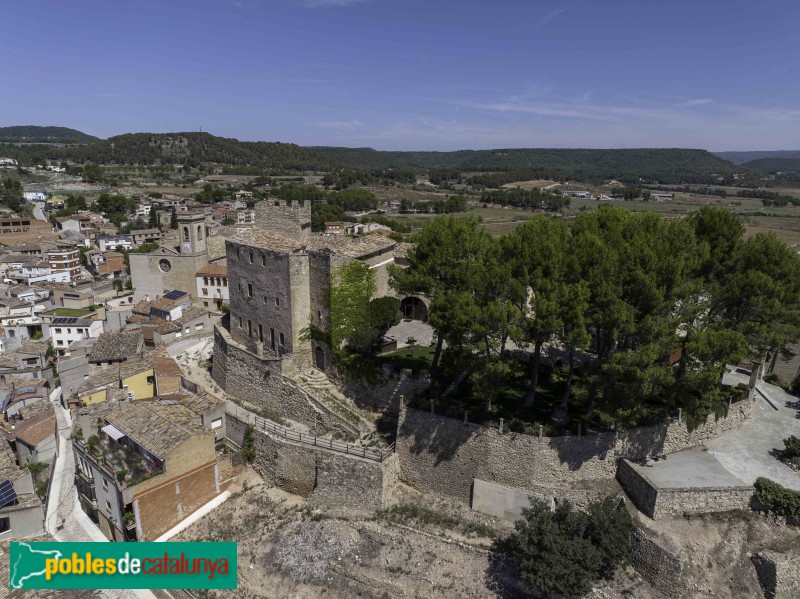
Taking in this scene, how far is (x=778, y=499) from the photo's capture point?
2030 centimetres

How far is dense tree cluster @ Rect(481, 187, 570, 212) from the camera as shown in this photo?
122812 millimetres

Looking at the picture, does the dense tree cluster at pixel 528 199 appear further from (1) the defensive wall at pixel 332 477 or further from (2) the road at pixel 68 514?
(2) the road at pixel 68 514

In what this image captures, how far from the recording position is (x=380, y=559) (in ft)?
71.2

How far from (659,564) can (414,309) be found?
67.5 ft

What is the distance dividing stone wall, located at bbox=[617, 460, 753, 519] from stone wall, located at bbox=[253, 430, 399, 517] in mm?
10538

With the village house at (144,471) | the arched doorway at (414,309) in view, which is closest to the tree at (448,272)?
the arched doorway at (414,309)

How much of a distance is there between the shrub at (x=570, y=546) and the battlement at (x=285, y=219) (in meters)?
19.3

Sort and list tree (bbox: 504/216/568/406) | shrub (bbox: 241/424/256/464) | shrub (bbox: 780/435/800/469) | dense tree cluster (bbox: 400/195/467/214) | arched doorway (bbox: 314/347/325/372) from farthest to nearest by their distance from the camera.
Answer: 1. dense tree cluster (bbox: 400/195/467/214)
2. arched doorway (bbox: 314/347/325/372)
3. shrub (bbox: 241/424/256/464)
4. shrub (bbox: 780/435/800/469)
5. tree (bbox: 504/216/568/406)

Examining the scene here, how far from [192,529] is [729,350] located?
23.9 metres

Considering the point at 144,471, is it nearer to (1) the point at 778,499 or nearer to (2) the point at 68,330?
(1) the point at 778,499

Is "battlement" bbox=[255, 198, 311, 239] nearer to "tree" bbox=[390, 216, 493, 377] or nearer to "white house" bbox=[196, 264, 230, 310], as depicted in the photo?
"tree" bbox=[390, 216, 493, 377]

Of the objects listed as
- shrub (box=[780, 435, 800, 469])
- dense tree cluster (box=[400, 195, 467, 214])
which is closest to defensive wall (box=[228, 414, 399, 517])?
shrub (box=[780, 435, 800, 469])

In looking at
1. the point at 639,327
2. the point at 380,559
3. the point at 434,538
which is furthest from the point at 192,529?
the point at 639,327

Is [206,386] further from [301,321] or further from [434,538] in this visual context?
[434,538]
